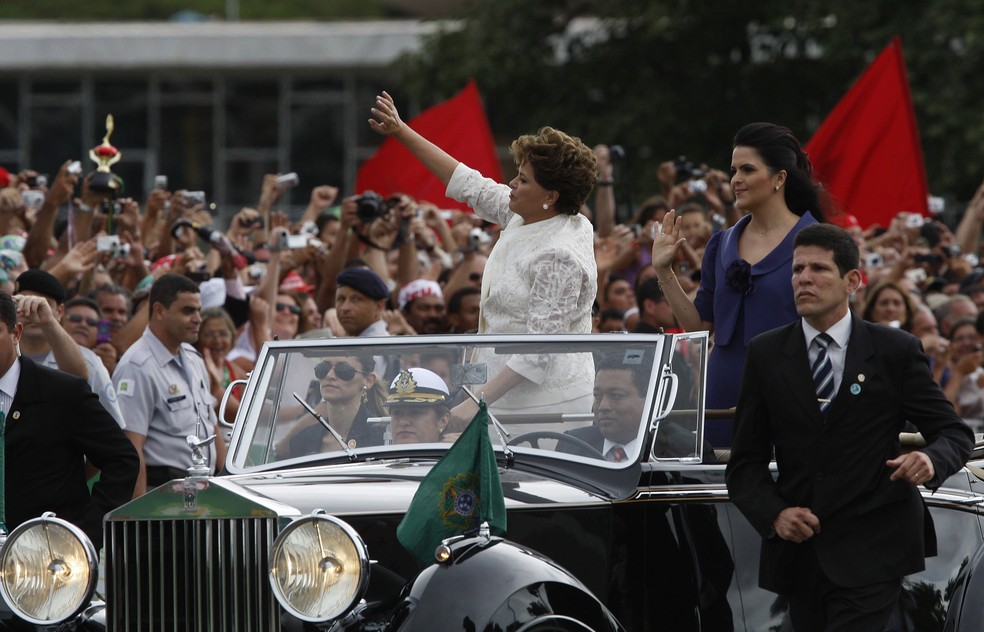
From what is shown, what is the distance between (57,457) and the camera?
6.61 m

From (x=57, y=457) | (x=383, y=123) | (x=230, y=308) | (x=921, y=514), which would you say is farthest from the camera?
(x=230, y=308)

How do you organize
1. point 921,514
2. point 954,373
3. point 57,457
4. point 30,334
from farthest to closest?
point 954,373 < point 30,334 < point 57,457 < point 921,514

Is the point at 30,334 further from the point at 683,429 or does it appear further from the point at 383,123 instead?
the point at 683,429

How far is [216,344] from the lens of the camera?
984cm

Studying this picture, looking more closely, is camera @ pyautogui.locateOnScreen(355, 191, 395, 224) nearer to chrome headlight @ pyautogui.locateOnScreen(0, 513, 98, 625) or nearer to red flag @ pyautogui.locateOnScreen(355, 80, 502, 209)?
red flag @ pyautogui.locateOnScreen(355, 80, 502, 209)

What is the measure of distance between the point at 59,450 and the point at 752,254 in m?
2.95

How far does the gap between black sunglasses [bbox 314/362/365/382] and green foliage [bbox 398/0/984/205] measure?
1826cm

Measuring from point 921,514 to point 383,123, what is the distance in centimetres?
301

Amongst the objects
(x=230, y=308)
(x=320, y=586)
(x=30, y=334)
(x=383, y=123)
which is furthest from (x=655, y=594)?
(x=230, y=308)

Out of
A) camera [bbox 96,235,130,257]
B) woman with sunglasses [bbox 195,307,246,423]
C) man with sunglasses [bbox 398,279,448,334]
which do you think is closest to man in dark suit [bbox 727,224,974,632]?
woman with sunglasses [bbox 195,307,246,423]

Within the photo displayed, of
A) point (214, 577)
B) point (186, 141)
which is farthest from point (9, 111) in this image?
point (214, 577)

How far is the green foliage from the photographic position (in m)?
23.7

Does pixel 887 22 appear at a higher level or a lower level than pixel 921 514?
higher

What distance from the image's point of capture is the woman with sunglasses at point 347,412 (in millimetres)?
6164
